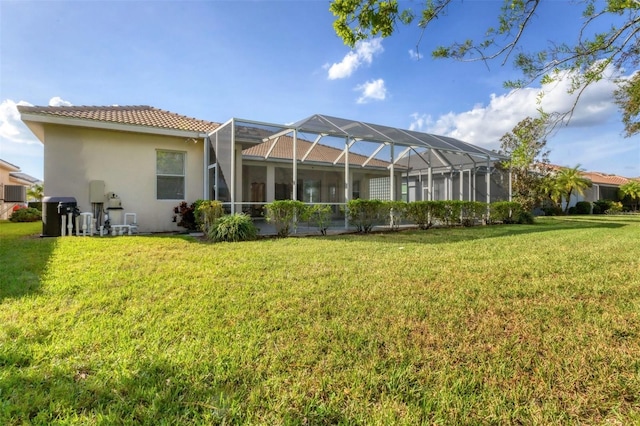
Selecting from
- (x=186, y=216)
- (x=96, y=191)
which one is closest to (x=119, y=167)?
(x=96, y=191)

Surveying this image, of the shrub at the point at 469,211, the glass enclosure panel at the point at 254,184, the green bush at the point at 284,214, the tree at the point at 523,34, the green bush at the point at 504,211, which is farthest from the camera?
the glass enclosure panel at the point at 254,184

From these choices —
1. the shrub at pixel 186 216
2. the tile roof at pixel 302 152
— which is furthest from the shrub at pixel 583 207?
the shrub at pixel 186 216

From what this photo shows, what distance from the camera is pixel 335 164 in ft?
53.3

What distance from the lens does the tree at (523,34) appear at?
419 centimetres

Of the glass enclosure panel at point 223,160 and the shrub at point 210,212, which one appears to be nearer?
the shrub at point 210,212

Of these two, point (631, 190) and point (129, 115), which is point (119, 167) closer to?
point (129, 115)

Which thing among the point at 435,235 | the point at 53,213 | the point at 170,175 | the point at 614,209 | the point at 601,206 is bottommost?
the point at 435,235

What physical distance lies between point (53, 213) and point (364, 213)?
898 cm

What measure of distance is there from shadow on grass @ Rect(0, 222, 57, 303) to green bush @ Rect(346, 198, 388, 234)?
7647 millimetres

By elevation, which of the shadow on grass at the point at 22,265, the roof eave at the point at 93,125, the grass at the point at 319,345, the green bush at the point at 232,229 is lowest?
the grass at the point at 319,345

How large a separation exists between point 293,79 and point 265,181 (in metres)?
5.56

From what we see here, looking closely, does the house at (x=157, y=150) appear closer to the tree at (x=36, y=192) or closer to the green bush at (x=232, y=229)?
the green bush at (x=232, y=229)

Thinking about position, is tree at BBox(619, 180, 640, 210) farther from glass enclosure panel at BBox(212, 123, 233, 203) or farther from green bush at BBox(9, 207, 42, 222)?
green bush at BBox(9, 207, 42, 222)

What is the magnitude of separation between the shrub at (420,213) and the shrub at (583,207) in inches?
962
